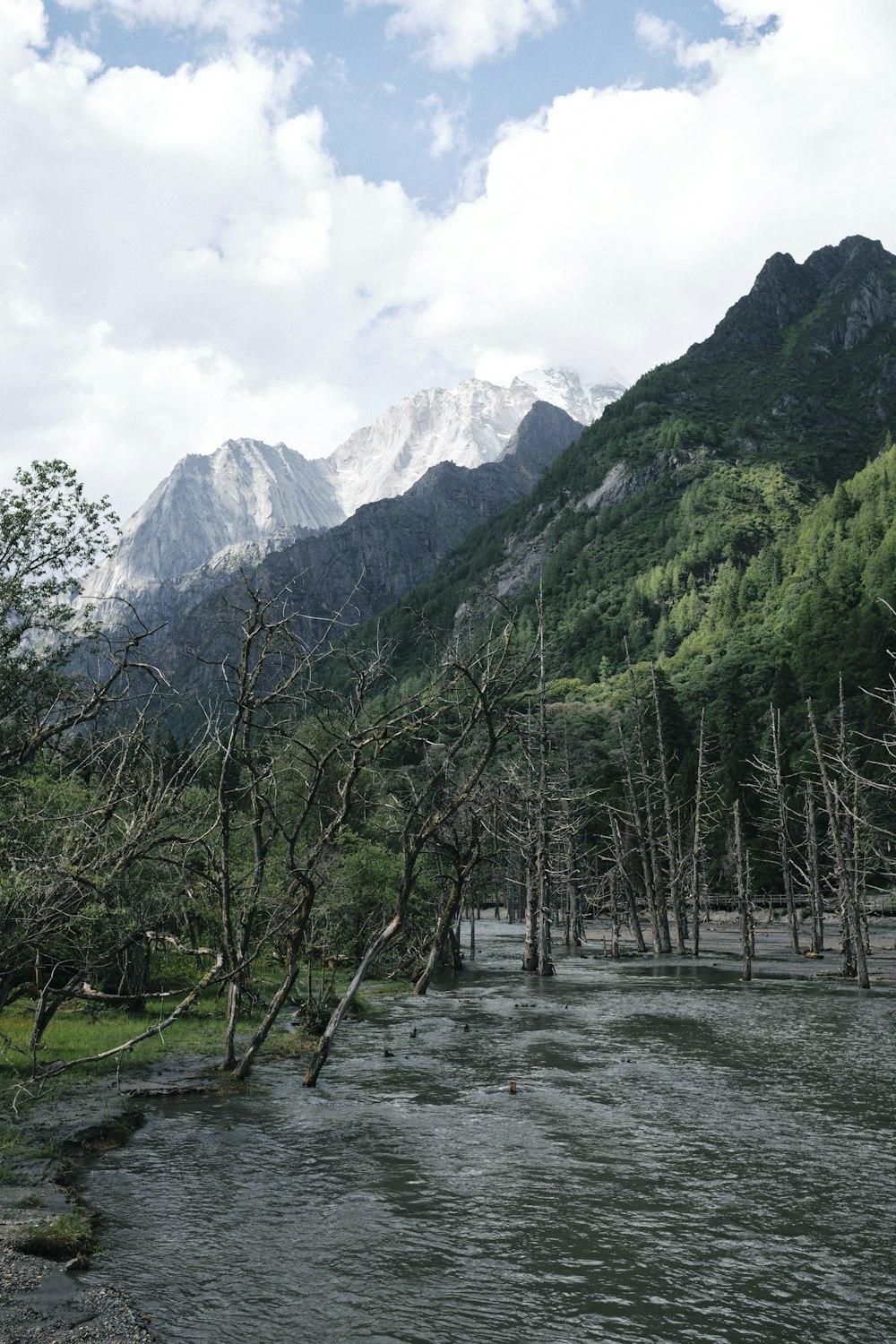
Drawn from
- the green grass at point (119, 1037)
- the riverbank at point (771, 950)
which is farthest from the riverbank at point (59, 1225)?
the riverbank at point (771, 950)

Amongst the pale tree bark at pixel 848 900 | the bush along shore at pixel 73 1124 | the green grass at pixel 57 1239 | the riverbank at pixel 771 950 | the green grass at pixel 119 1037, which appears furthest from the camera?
the riverbank at pixel 771 950

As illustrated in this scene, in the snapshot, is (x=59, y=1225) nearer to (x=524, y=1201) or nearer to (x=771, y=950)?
(x=524, y=1201)

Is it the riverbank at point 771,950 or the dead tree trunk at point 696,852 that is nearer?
the riverbank at point 771,950

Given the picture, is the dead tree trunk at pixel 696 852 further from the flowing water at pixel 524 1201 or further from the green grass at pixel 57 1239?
the green grass at pixel 57 1239

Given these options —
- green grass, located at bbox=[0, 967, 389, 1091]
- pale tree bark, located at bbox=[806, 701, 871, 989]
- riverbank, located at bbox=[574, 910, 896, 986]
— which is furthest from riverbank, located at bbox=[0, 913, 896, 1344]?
riverbank, located at bbox=[574, 910, 896, 986]

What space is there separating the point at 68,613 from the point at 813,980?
1435 inches

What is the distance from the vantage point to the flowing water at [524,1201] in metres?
9.64

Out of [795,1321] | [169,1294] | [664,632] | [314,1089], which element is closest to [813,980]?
[314,1089]

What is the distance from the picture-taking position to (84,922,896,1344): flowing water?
964 centimetres

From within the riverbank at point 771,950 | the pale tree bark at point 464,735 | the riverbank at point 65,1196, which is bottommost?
the riverbank at point 771,950

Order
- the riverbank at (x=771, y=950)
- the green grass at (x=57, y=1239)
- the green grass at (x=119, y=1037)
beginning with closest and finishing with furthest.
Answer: the green grass at (x=57, y=1239) < the green grass at (x=119, y=1037) < the riverbank at (x=771, y=950)

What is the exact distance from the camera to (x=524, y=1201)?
13195mm

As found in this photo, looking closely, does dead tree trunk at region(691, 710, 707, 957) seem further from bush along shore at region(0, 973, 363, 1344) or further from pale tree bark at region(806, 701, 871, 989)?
bush along shore at region(0, 973, 363, 1344)

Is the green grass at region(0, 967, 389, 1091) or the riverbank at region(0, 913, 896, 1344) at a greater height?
the riverbank at region(0, 913, 896, 1344)
